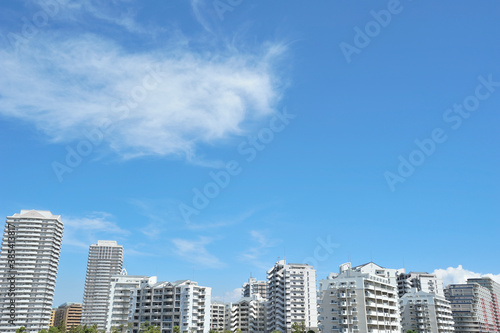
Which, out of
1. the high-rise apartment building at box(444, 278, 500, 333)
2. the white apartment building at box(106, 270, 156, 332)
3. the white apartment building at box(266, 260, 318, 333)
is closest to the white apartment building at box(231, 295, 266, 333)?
the white apartment building at box(266, 260, 318, 333)

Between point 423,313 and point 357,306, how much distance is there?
48.2m

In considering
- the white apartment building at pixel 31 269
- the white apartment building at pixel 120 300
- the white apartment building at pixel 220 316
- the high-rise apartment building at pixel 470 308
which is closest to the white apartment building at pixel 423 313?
the high-rise apartment building at pixel 470 308

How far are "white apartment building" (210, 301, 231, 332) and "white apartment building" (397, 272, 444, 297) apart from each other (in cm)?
6590

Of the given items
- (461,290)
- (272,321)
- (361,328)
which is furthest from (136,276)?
(461,290)

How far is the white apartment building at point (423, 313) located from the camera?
128250 millimetres

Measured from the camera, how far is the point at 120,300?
451 ft

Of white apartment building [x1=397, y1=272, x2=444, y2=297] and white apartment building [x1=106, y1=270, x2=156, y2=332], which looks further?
white apartment building [x1=397, y1=272, x2=444, y2=297]

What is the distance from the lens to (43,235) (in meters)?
155

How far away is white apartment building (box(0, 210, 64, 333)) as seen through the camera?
142500mm

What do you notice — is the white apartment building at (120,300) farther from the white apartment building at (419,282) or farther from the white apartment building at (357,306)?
the white apartment building at (419,282)

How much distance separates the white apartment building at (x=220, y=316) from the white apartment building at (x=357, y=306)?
2666 inches

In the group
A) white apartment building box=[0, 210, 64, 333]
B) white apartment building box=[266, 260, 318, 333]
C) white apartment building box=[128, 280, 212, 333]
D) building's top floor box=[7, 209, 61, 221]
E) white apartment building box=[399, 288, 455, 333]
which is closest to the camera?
white apartment building box=[128, 280, 212, 333]

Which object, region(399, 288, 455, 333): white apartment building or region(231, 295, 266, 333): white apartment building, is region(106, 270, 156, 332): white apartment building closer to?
A: region(231, 295, 266, 333): white apartment building

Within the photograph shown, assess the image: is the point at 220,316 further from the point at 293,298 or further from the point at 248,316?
the point at 293,298
